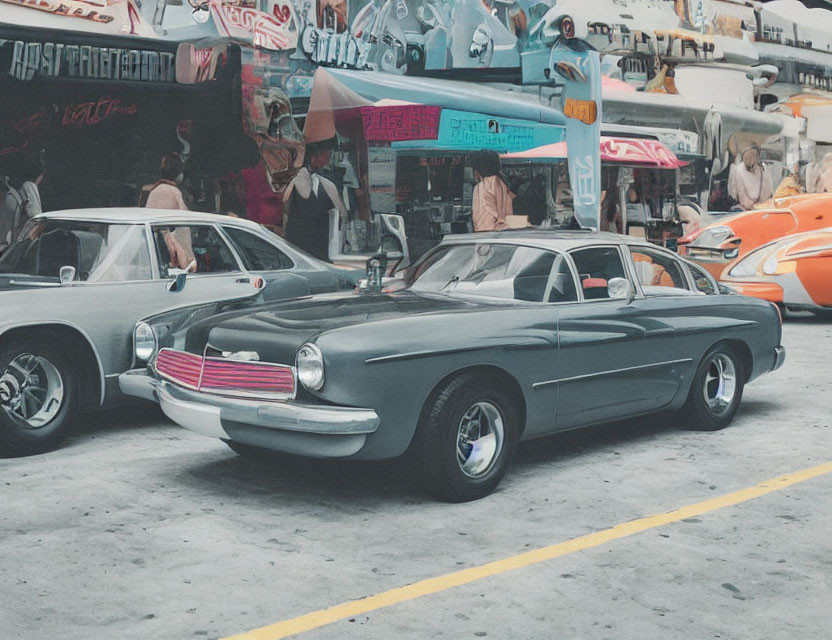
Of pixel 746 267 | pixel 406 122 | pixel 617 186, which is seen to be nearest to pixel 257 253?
pixel 406 122

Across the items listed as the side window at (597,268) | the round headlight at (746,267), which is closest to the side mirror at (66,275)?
the side window at (597,268)

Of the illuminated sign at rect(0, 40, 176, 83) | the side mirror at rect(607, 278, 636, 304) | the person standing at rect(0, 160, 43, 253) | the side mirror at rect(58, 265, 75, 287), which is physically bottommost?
the side mirror at rect(607, 278, 636, 304)

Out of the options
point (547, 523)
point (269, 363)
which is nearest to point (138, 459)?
point (269, 363)

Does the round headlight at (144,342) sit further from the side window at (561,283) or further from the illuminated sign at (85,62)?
the illuminated sign at (85,62)

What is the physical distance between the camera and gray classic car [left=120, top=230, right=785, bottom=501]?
17.7 ft

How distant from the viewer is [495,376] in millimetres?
5863

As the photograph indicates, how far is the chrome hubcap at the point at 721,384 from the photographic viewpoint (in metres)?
7.62

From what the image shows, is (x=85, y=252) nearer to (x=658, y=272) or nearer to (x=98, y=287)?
(x=98, y=287)

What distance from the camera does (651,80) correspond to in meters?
25.3

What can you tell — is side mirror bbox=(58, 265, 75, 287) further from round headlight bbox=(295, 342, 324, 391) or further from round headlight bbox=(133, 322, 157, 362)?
round headlight bbox=(295, 342, 324, 391)

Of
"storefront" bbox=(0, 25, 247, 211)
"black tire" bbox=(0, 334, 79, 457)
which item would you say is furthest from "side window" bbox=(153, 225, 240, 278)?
"storefront" bbox=(0, 25, 247, 211)

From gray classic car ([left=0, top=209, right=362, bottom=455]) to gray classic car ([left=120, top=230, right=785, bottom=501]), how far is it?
1.40 ft

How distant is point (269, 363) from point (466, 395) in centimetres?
99

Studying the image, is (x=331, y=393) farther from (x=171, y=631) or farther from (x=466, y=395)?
(x=171, y=631)
